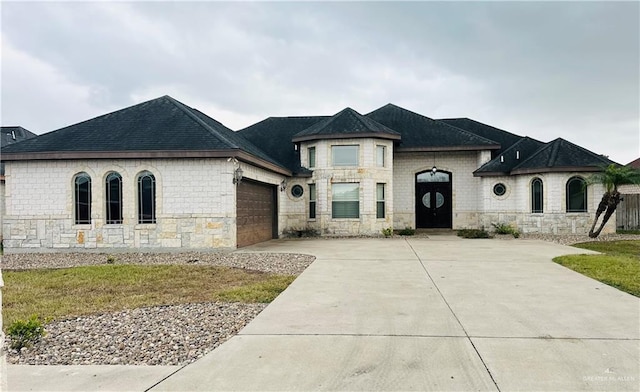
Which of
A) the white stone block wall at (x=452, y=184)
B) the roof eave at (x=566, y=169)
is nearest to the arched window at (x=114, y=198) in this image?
the white stone block wall at (x=452, y=184)

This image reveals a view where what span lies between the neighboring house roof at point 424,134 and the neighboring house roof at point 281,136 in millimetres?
4010

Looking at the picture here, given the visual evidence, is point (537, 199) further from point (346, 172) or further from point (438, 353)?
point (438, 353)

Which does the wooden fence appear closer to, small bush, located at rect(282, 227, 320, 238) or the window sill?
small bush, located at rect(282, 227, 320, 238)

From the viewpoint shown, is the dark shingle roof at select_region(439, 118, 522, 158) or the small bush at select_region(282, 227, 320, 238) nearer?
the small bush at select_region(282, 227, 320, 238)

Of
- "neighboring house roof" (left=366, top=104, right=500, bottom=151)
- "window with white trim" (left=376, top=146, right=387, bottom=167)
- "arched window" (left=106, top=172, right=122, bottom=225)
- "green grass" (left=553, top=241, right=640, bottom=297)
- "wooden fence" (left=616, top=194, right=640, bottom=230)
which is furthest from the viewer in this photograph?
"wooden fence" (left=616, top=194, right=640, bottom=230)

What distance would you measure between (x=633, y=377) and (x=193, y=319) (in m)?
5.04

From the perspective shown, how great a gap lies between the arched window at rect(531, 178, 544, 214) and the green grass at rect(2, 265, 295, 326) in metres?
14.9

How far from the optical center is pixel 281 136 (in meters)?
22.5

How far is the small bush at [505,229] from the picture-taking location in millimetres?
18131

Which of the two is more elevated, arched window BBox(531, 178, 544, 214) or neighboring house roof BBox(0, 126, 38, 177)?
neighboring house roof BBox(0, 126, 38, 177)

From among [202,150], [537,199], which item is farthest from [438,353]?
[537,199]

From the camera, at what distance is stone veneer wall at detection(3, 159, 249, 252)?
43.1ft

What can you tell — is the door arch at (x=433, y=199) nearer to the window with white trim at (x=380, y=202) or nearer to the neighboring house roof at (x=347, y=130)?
the window with white trim at (x=380, y=202)

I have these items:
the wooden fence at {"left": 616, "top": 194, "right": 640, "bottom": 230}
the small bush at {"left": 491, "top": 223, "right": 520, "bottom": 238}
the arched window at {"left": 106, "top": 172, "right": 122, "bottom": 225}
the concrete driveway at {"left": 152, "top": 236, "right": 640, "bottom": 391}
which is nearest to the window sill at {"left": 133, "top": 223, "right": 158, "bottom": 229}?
the arched window at {"left": 106, "top": 172, "right": 122, "bottom": 225}
